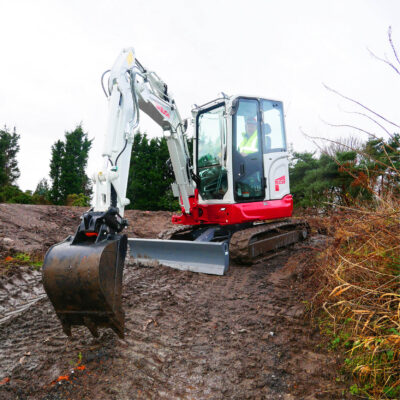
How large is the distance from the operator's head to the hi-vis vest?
6cm

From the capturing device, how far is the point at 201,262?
5.02m

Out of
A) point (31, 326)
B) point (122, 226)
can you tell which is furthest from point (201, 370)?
point (31, 326)

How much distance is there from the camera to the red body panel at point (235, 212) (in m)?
5.54

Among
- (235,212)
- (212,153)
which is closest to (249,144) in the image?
(212,153)

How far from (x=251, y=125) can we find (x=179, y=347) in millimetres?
4180

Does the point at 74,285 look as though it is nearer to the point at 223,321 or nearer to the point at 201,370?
the point at 201,370

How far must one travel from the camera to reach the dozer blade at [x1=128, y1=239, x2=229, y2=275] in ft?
15.9

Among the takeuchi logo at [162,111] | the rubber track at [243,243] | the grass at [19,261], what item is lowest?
the grass at [19,261]

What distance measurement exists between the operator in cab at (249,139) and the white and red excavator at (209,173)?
2 cm

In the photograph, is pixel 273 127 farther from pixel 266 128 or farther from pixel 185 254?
pixel 185 254

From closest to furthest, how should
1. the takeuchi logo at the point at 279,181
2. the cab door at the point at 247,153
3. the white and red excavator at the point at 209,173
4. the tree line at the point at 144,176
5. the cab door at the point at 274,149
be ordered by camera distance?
the white and red excavator at the point at 209,173, the cab door at the point at 247,153, the cab door at the point at 274,149, the takeuchi logo at the point at 279,181, the tree line at the point at 144,176

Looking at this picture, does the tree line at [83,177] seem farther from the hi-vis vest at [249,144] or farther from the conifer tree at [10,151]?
the hi-vis vest at [249,144]

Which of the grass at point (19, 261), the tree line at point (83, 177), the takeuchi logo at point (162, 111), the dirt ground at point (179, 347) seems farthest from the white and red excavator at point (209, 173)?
the tree line at point (83, 177)

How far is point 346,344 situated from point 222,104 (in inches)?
172
